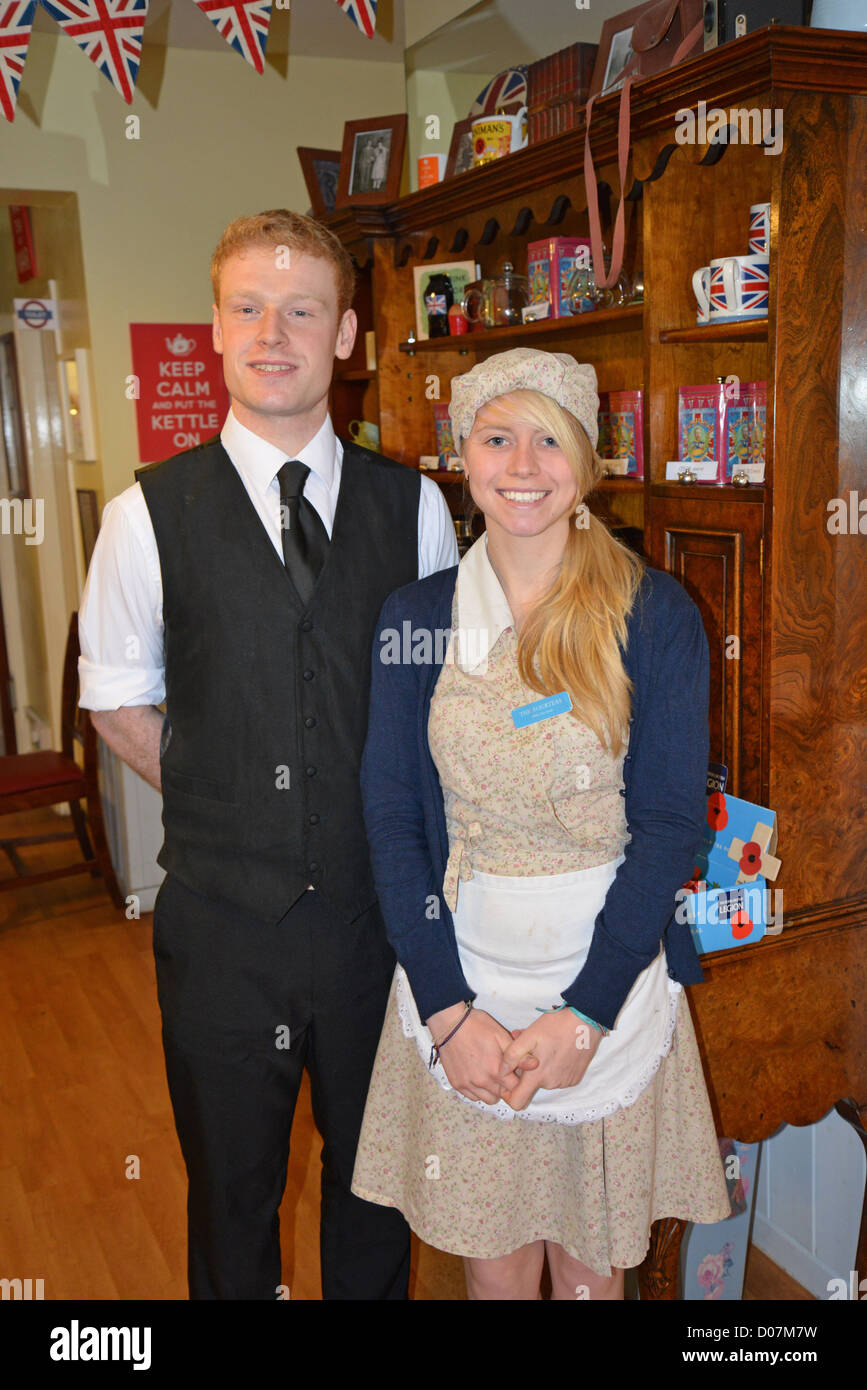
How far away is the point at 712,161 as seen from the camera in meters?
1.90

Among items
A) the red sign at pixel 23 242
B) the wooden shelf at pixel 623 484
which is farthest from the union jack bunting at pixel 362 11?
the red sign at pixel 23 242

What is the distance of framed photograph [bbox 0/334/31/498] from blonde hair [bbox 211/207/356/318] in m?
3.87

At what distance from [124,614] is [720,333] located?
3.43 ft

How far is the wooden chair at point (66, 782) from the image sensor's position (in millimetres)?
4035

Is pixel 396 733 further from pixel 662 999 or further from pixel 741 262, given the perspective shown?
pixel 741 262

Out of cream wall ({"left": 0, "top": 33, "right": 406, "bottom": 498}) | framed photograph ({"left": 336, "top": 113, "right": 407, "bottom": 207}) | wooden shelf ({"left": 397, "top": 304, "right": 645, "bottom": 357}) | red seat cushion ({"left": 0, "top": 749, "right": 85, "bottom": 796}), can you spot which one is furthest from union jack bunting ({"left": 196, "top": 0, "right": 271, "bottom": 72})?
red seat cushion ({"left": 0, "top": 749, "right": 85, "bottom": 796})

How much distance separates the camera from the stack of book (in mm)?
2291

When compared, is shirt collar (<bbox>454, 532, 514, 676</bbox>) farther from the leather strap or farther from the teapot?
the teapot

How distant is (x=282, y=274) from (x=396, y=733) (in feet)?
2.06

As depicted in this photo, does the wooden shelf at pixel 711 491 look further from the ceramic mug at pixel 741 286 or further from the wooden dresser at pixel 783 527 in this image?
the ceramic mug at pixel 741 286

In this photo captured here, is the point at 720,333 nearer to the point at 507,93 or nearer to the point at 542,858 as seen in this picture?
the point at 542,858

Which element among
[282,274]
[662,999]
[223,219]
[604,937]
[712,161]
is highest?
[223,219]

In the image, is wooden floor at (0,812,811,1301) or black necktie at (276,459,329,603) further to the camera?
wooden floor at (0,812,811,1301)
